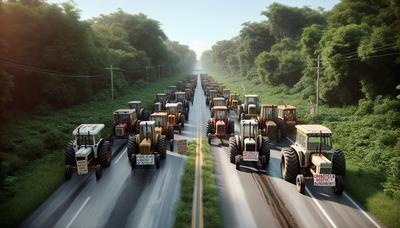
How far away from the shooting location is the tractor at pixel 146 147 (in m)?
17.5

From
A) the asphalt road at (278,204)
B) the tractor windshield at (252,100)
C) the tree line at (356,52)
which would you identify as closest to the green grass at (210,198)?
the asphalt road at (278,204)

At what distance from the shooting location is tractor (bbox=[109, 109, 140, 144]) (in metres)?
24.2

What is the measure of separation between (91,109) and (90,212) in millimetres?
24628

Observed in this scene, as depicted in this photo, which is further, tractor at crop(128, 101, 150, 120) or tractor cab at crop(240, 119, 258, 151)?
tractor at crop(128, 101, 150, 120)

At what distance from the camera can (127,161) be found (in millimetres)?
19781

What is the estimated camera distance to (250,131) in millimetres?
18516

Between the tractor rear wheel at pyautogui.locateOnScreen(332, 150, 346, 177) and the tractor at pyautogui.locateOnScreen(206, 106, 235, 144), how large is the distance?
958 centimetres

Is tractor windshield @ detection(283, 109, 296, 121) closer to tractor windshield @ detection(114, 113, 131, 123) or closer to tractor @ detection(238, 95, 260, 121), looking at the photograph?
tractor @ detection(238, 95, 260, 121)

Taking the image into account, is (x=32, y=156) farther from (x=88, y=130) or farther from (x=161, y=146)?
(x=161, y=146)

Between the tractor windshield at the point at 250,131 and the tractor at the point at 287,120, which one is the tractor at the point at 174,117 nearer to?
the tractor at the point at 287,120

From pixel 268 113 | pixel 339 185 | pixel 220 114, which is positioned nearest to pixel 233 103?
pixel 268 113

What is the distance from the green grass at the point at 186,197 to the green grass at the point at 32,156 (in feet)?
20.0

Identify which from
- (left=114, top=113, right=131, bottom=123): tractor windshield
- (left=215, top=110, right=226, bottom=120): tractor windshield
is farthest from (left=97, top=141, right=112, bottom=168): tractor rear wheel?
(left=215, top=110, right=226, bottom=120): tractor windshield

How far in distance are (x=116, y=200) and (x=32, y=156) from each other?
8.24 metres
